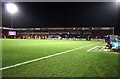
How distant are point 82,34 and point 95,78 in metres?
50.3

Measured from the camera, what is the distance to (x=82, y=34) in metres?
53.5

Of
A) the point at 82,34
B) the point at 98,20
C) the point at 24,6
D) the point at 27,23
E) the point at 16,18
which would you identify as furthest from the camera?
the point at 82,34

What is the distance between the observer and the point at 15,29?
185 feet

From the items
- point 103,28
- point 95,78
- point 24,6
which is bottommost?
point 95,78

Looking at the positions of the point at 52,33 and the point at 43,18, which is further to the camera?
the point at 52,33

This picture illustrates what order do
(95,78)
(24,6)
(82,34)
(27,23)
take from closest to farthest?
1. (95,78)
2. (24,6)
3. (27,23)
4. (82,34)

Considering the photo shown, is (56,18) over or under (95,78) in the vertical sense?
over

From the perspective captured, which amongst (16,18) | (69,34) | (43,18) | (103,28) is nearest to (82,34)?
(69,34)

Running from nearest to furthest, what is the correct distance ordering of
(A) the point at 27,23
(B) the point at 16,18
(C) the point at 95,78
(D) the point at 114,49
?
(C) the point at 95,78 < (D) the point at 114,49 < (B) the point at 16,18 < (A) the point at 27,23

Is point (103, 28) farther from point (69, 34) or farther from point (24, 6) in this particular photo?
point (24, 6)

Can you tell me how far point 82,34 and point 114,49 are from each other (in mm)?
43329

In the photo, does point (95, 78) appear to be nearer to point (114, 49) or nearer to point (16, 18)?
point (114, 49)

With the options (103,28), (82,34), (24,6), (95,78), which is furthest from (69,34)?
(95,78)

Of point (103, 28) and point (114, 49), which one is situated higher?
point (103, 28)
